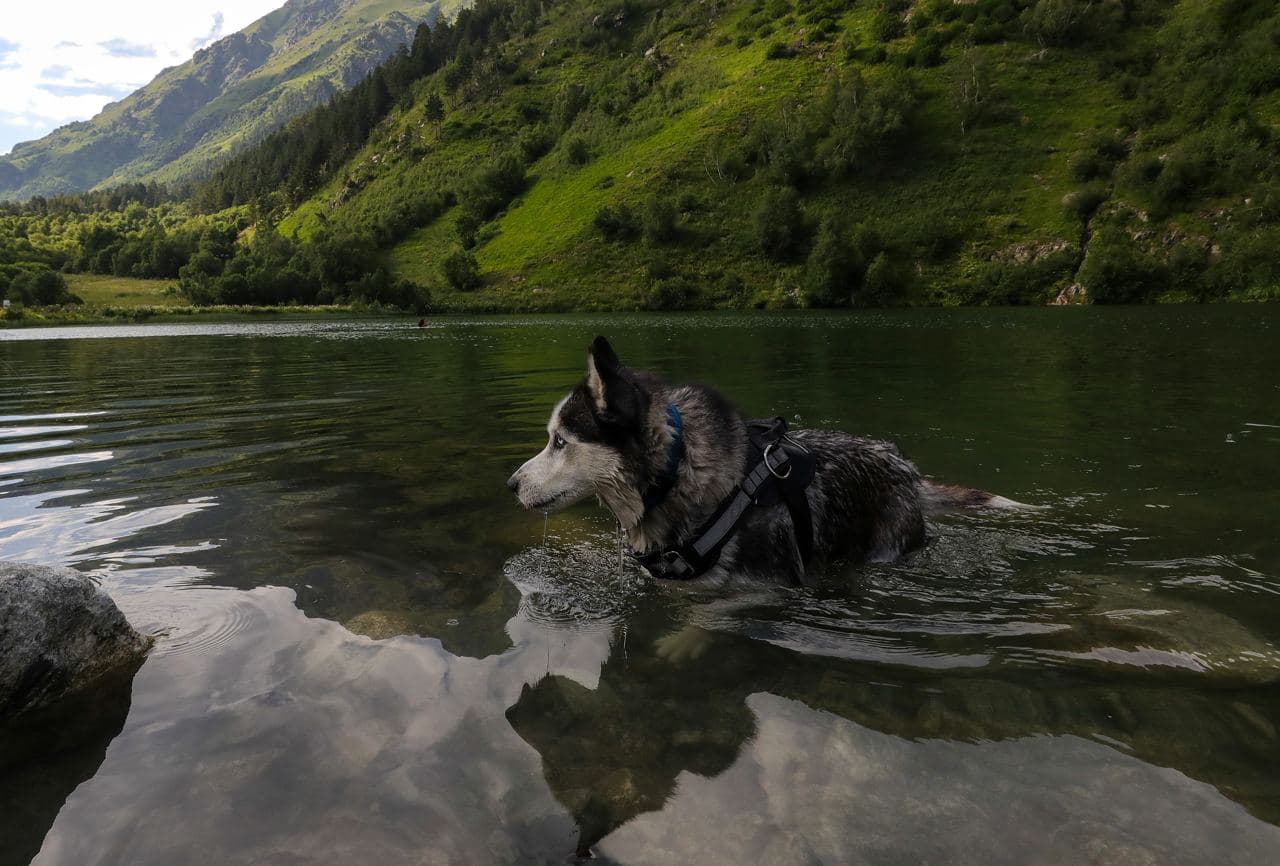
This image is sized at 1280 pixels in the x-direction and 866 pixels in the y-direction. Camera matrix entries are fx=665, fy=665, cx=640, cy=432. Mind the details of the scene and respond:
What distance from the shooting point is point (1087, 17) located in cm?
13300

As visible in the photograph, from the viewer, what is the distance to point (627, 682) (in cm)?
534

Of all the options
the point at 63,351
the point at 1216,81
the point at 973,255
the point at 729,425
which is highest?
the point at 1216,81

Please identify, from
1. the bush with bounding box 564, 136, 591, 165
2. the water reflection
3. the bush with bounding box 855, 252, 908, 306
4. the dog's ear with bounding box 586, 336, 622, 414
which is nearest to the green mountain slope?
the bush with bounding box 855, 252, 908, 306

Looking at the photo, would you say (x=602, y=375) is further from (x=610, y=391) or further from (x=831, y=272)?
(x=831, y=272)

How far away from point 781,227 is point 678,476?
119162mm

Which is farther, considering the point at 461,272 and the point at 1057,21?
the point at 461,272

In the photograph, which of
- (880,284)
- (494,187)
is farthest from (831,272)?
(494,187)

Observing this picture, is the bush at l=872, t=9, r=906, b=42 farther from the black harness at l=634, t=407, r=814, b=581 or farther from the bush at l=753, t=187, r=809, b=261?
the black harness at l=634, t=407, r=814, b=581

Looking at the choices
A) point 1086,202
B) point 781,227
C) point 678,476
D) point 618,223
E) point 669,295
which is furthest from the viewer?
point 618,223

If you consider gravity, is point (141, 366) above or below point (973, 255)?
below

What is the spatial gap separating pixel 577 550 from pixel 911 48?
555 feet

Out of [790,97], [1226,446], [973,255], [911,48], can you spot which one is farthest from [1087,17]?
[1226,446]

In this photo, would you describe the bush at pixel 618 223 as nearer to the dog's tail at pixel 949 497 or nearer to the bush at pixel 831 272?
the bush at pixel 831 272

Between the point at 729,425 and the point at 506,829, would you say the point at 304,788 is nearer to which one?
the point at 506,829
